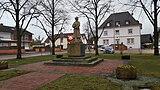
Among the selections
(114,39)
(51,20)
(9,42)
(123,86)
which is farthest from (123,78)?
(9,42)

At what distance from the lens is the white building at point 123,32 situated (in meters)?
51.2

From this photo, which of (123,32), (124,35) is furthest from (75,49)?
(123,32)

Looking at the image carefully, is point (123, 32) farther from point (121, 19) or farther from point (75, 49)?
point (75, 49)

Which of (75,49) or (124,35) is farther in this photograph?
(124,35)

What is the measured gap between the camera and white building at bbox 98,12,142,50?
51219mm

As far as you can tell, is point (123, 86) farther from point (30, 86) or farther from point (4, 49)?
point (4, 49)

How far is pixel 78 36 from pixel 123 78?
8882mm

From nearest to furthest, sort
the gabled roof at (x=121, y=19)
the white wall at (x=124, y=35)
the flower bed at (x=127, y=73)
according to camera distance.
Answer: the flower bed at (x=127, y=73)
the white wall at (x=124, y=35)
the gabled roof at (x=121, y=19)

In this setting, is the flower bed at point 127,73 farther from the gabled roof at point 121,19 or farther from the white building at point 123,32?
the gabled roof at point 121,19

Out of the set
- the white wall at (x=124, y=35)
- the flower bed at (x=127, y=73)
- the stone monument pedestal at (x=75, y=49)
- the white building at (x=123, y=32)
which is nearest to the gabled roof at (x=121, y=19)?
the white building at (x=123, y=32)

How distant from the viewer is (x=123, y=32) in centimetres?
5375

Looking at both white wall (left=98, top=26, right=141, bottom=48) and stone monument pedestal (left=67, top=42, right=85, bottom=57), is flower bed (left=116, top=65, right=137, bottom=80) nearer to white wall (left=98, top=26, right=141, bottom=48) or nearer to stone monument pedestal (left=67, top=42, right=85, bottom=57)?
stone monument pedestal (left=67, top=42, right=85, bottom=57)

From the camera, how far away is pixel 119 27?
5444cm

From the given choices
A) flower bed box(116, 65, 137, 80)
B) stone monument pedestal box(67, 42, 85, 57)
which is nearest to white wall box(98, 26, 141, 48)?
stone monument pedestal box(67, 42, 85, 57)
